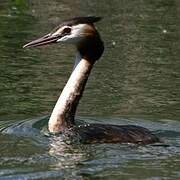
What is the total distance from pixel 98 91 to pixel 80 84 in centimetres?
387

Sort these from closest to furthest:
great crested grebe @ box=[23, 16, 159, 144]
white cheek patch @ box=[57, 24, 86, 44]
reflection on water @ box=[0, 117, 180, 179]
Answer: reflection on water @ box=[0, 117, 180, 179], great crested grebe @ box=[23, 16, 159, 144], white cheek patch @ box=[57, 24, 86, 44]

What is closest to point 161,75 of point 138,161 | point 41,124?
point 41,124

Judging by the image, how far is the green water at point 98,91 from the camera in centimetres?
1024

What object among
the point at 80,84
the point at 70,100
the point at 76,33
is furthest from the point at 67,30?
the point at 70,100

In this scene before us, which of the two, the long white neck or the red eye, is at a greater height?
the red eye

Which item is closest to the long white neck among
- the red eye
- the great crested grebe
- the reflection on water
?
the great crested grebe

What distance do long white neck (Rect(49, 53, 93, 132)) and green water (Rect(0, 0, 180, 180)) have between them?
227 millimetres

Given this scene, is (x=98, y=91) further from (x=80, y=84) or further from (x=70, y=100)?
(x=70, y=100)

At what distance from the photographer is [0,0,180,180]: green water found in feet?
33.6

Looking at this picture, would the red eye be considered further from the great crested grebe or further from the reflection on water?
the reflection on water

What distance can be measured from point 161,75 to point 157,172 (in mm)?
7766

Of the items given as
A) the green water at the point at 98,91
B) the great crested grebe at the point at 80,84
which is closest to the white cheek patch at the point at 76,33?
the great crested grebe at the point at 80,84

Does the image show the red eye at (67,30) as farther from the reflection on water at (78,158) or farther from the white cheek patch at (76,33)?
the reflection on water at (78,158)

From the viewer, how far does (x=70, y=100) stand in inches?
474
